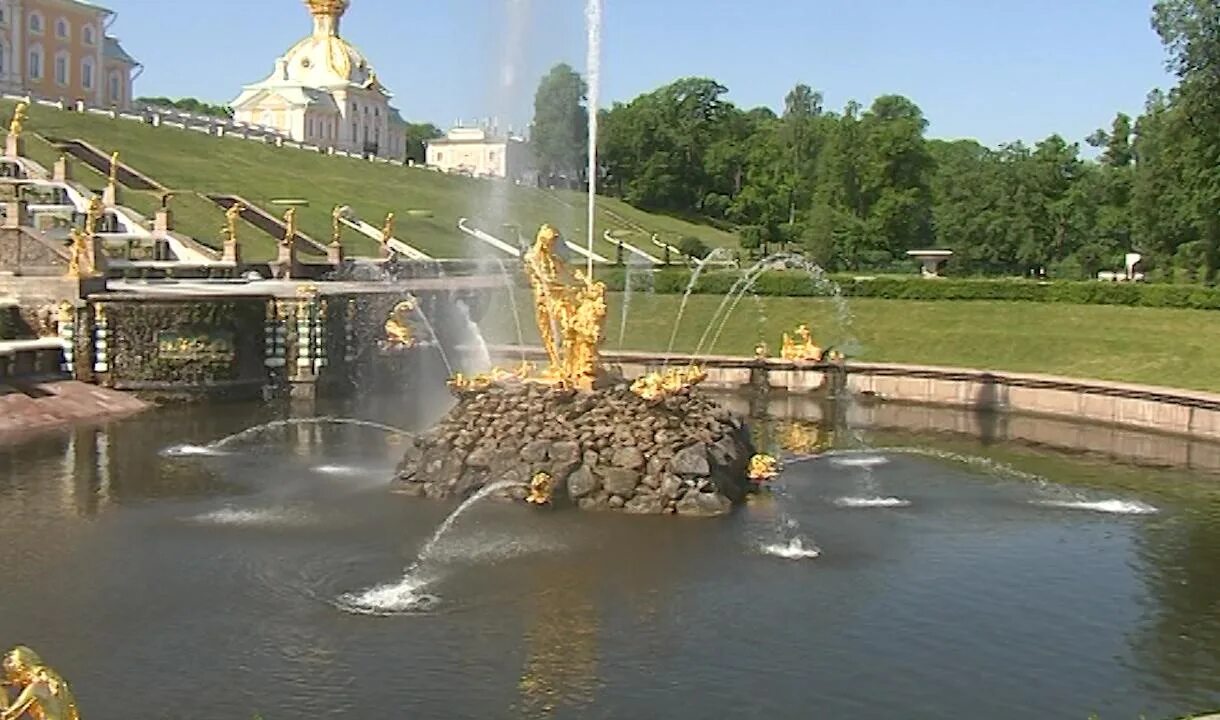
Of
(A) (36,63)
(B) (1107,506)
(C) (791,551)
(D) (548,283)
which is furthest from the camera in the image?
(A) (36,63)

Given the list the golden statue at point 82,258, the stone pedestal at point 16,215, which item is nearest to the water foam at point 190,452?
the golden statue at point 82,258

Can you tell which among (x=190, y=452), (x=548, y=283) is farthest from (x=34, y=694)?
(x=190, y=452)

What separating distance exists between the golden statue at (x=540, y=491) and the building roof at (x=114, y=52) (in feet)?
263

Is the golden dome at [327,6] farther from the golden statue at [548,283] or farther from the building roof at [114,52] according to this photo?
the golden statue at [548,283]

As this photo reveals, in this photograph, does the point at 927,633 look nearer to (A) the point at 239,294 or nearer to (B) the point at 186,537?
(B) the point at 186,537

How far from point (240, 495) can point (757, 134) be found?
3549 inches

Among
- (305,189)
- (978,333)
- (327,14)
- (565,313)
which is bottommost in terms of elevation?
(978,333)

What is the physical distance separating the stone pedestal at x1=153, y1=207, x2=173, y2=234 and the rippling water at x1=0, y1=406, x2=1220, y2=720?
25.6 meters

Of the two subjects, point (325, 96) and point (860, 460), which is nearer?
point (860, 460)

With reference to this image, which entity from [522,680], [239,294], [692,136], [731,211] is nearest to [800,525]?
[522,680]

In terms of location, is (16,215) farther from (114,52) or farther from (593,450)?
(114,52)

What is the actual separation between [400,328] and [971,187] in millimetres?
41929

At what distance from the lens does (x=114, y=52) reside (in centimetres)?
9138

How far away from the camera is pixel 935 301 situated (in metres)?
43.1
